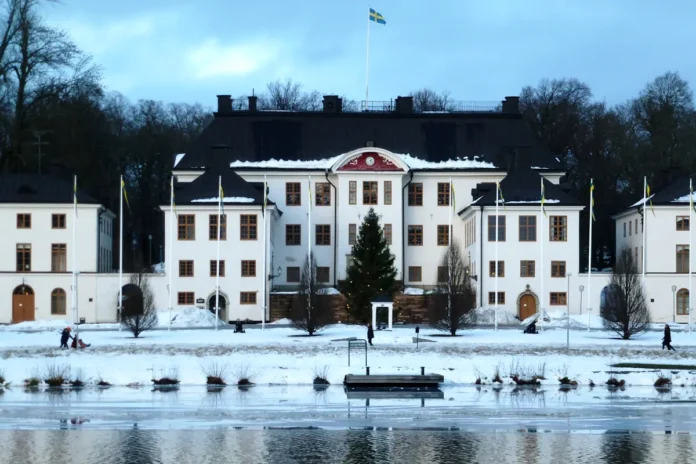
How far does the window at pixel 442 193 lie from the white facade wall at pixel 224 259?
12.5 m

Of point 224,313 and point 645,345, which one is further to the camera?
point 224,313

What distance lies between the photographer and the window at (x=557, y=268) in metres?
76.4

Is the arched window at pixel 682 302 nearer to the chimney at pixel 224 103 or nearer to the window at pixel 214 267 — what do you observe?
the window at pixel 214 267

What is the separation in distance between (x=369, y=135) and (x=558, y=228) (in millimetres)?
14204

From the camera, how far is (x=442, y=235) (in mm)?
84000

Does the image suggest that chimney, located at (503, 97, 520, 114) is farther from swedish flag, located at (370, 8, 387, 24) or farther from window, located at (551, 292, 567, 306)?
window, located at (551, 292, 567, 306)

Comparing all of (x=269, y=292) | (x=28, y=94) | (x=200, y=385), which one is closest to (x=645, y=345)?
(x=200, y=385)

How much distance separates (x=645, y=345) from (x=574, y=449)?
25.5m

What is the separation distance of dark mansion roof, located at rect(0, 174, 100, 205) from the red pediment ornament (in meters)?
14.2

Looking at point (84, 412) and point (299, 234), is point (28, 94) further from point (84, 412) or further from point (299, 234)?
point (84, 412)

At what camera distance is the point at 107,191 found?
91.3 meters

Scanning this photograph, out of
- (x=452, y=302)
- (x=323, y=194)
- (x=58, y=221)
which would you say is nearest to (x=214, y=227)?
(x=58, y=221)

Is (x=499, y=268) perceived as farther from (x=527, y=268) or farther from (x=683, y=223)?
(x=683, y=223)

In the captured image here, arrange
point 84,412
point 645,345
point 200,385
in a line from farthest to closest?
point 645,345
point 200,385
point 84,412
